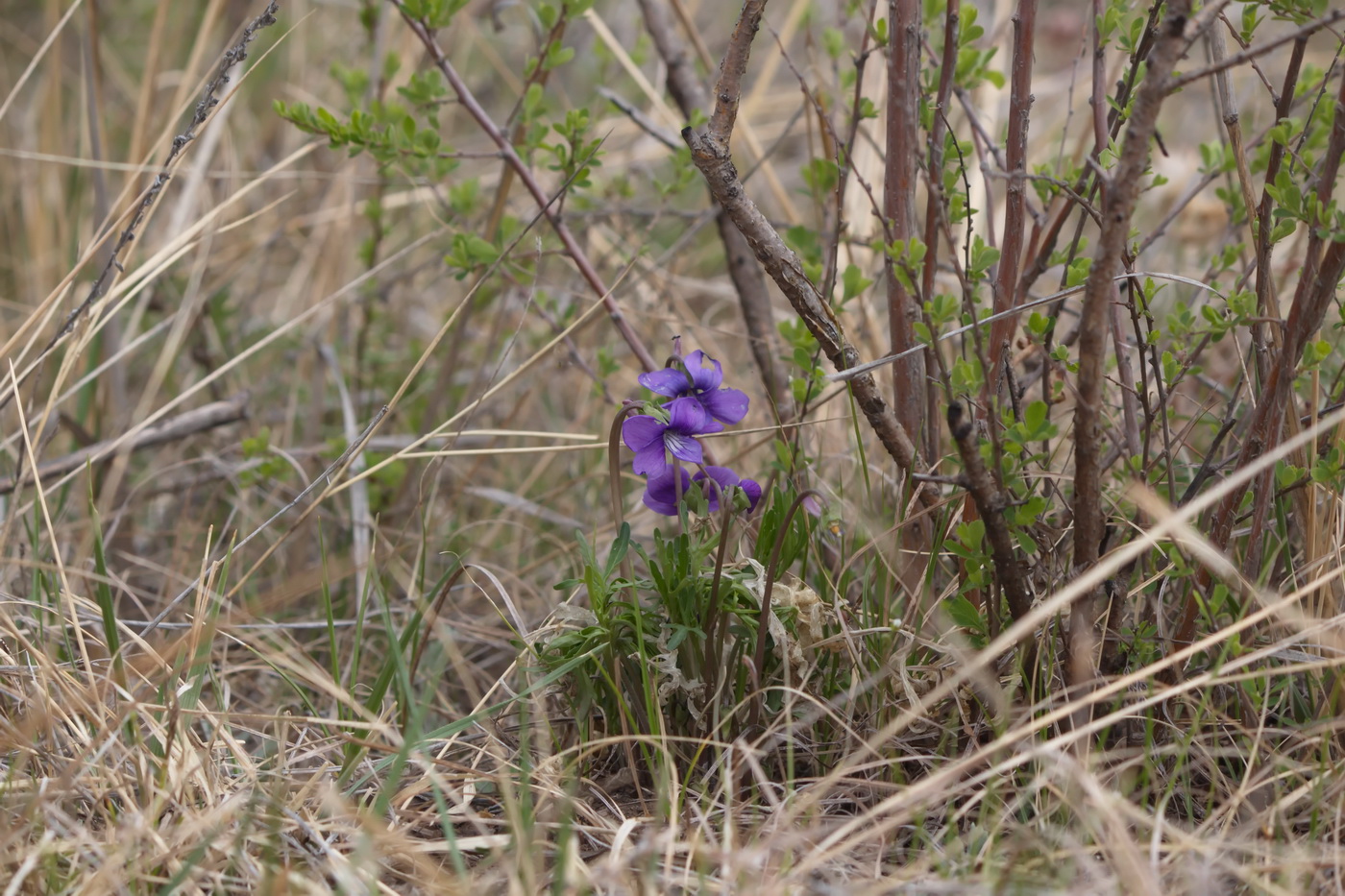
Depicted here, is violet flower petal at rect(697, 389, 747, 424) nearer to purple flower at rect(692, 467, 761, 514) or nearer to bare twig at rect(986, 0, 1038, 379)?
purple flower at rect(692, 467, 761, 514)

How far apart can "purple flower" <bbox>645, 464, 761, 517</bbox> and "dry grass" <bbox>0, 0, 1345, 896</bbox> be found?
6.3 inches

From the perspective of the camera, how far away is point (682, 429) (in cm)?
137

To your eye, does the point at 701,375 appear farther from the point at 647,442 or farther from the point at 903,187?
the point at 903,187

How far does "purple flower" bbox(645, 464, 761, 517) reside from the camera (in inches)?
54.1

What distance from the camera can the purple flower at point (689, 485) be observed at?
1.37 metres

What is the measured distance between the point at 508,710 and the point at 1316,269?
119cm

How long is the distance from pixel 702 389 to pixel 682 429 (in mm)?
67

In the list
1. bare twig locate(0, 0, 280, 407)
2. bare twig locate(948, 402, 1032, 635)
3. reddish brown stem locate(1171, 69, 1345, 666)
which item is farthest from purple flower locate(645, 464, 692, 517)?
bare twig locate(0, 0, 280, 407)

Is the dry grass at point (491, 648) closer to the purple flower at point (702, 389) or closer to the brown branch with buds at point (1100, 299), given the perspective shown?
the brown branch with buds at point (1100, 299)

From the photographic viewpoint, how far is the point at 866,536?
169cm

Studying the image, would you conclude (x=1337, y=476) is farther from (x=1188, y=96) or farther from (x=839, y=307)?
(x=1188, y=96)

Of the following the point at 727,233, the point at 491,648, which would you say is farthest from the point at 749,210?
the point at 491,648

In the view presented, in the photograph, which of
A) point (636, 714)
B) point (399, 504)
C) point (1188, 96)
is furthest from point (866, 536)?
point (1188, 96)

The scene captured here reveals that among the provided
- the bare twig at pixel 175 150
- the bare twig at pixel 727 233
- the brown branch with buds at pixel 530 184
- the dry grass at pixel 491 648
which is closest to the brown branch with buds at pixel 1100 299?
the dry grass at pixel 491 648
